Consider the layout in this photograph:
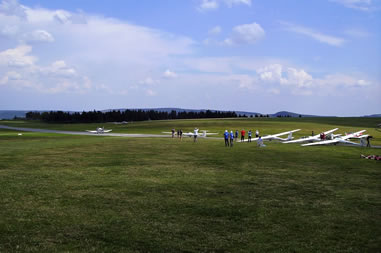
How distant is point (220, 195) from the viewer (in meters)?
12.6

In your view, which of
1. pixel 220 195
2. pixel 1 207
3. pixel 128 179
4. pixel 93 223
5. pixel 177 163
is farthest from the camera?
pixel 177 163

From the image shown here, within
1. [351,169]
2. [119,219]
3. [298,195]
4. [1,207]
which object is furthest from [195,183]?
[351,169]

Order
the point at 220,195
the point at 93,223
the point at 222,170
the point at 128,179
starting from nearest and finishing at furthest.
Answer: the point at 93,223 → the point at 220,195 → the point at 128,179 → the point at 222,170

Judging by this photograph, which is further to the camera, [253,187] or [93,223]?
[253,187]

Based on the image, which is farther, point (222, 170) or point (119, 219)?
point (222, 170)

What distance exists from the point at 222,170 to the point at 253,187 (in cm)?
478

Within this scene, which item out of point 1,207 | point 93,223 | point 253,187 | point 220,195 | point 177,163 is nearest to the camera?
point 93,223

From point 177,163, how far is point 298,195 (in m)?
10.3

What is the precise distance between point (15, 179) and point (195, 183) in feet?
27.9

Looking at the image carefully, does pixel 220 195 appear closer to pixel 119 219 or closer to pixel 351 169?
pixel 119 219

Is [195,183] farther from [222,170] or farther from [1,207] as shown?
[1,207]

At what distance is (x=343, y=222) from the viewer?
9.41 meters

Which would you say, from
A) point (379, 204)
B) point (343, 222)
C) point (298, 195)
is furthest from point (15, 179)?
point (379, 204)

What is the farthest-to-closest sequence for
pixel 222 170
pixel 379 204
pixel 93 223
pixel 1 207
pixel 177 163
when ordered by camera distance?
pixel 177 163 < pixel 222 170 < pixel 379 204 < pixel 1 207 < pixel 93 223
